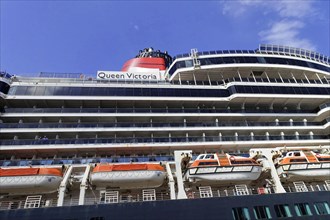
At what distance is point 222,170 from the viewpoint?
20656mm

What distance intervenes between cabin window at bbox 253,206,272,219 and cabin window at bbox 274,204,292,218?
0.76 m

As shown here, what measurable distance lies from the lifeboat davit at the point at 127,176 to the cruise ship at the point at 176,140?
0.25 feet

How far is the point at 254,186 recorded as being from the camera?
23734 mm

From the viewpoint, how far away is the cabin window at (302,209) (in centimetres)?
1933

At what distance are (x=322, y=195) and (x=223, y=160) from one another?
8.33 meters

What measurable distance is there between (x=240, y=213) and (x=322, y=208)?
23.6 feet

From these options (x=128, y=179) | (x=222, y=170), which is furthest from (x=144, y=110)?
(x=222, y=170)

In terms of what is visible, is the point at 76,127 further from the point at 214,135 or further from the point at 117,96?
the point at 214,135

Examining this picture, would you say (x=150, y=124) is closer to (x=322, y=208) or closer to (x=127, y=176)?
(x=127, y=176)

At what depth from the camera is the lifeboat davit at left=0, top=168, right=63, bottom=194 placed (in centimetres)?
1830

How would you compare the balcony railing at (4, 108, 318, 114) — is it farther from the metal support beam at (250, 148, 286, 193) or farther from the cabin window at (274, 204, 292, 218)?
the cabin window at (274, 204, 292, 218)

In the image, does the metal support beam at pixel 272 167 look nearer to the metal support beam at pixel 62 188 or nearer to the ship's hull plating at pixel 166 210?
the ship's hull plating at pixel 166 210

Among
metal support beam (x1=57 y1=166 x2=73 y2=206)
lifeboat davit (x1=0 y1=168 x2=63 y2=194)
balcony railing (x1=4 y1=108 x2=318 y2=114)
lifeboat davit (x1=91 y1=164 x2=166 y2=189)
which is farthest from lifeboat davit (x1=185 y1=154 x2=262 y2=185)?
lifeboat davit (x1=0 y1=168 x2=63 y2=194)

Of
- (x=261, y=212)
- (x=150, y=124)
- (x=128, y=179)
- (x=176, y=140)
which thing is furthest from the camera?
(x=150, y=124)
